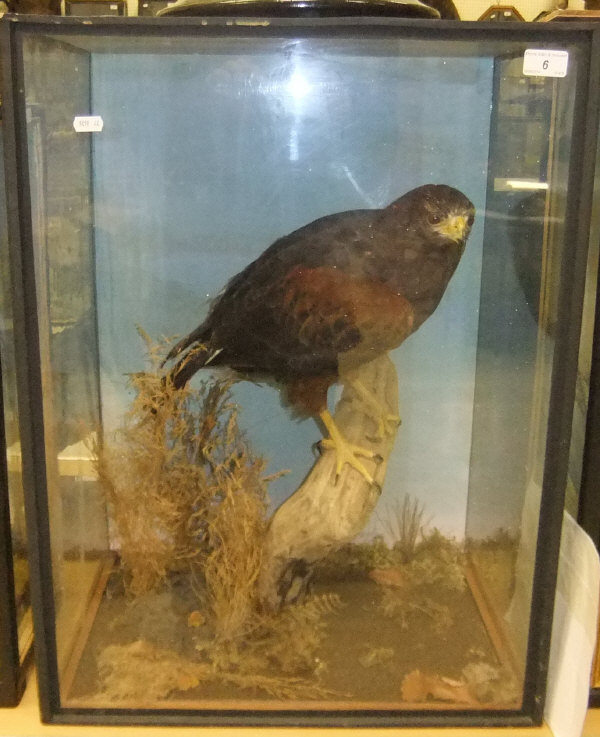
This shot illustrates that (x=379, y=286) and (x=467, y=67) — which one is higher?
(x=467, y=67)

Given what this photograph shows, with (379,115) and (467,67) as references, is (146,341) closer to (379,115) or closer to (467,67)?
(379,115)

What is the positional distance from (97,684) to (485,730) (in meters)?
0.51

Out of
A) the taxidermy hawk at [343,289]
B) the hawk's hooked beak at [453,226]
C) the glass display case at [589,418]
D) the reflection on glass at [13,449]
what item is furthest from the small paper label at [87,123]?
the glass display case at [589,418]

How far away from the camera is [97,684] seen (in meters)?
0.91

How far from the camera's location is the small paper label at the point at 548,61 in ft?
2.45

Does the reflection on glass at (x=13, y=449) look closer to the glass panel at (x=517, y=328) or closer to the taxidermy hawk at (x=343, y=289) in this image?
the taxidermy hawk at (x=343, y=289)

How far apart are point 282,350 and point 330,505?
0.26m

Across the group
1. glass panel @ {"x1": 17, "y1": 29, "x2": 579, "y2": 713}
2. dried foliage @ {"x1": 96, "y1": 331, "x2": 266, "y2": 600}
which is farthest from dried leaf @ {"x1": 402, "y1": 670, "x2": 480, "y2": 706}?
dried foliage @ {"x1": 96, "y1": 331, "x2": 266, "y2": 600}

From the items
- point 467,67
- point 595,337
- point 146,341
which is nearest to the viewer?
point 595,337

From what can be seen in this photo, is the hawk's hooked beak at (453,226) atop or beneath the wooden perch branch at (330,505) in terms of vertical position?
atop

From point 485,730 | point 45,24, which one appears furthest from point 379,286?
point 485,730

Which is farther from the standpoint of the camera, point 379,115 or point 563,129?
point 379,115

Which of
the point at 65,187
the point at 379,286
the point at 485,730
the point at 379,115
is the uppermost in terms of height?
the point at 379,115

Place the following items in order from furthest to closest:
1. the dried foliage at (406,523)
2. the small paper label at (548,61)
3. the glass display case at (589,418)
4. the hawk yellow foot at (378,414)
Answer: the dried foliage at (406,523), the hawk yellow foot at (378,414), the glass display case at (589,418), the small paper label at (548,61)
